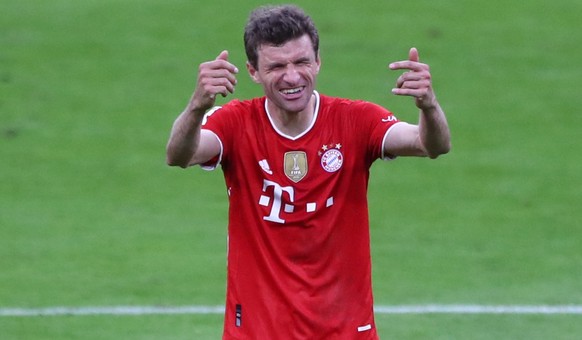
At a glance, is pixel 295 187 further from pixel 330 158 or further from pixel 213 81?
pixel 213 81

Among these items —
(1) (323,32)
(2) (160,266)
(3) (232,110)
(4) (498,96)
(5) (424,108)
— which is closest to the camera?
(5) (424,108)

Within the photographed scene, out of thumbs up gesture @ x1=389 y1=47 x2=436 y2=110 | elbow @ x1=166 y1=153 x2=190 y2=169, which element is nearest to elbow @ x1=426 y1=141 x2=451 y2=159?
thumbs up gesture @ x1=389 y1=47 x2=436 y2=110

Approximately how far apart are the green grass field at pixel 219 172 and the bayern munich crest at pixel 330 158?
3.80 metres

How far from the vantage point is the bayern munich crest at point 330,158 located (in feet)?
20.9

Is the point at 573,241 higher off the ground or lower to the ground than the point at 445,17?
lower

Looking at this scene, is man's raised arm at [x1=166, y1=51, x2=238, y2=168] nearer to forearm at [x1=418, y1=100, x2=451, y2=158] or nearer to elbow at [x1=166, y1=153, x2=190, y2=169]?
elbow at [x1=166, y1=153, x2=190, y2=169]

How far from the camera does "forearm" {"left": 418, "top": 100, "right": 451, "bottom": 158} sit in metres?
6.04

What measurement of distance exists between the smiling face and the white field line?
469cm

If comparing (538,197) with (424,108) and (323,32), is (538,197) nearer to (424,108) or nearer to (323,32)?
(323,32)

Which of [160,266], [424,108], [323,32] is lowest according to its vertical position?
[160,266]

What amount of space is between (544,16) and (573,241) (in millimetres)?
6506

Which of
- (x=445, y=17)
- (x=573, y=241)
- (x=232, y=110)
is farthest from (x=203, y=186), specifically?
(x=232, y=110)

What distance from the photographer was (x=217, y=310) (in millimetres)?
10805

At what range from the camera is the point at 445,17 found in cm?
1831
